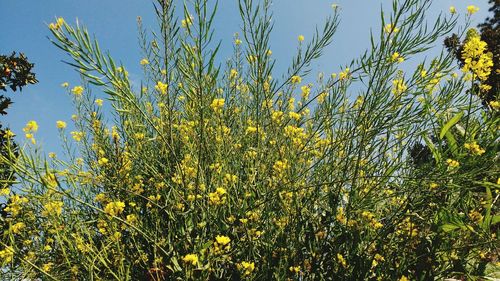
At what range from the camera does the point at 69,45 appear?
137 centimetres

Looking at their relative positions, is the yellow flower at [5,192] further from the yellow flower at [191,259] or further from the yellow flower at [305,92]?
the yellow flower at [305,92]

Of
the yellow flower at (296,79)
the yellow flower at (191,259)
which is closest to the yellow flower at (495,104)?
the yellow flower at (296,79)

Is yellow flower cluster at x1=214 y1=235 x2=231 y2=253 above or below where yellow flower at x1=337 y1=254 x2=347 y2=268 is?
above

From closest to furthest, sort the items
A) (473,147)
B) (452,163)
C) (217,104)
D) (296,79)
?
(452,163), (473,147), (217,104), (296,79)

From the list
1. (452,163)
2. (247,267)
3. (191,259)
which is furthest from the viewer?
(452,163)

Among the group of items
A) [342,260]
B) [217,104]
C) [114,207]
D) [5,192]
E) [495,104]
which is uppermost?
[217,104]

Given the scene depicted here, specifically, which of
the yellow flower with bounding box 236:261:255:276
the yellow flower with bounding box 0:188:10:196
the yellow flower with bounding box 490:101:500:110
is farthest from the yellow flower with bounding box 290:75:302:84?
the yellow flower with bounding box 0:188:10:196

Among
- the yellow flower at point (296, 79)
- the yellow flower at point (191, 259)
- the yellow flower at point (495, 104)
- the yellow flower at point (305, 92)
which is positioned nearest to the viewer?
the yellow flower at point (191, 259)

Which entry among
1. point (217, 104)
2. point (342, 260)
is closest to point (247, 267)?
point (342, 260)

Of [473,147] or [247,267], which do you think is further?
[473,147]

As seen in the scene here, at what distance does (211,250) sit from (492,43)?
12.3 m

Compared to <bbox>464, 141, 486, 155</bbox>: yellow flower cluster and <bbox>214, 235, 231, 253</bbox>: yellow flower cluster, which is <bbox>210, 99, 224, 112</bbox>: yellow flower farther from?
<bbox>464, 141, 486, 155</bbox>: yellow flower cluster

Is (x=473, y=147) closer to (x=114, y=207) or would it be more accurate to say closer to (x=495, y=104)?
(x=495, y=104)

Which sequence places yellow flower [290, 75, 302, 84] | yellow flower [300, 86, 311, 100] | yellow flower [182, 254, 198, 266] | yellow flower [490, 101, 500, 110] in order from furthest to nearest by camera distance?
yellow flower [300, 86, 311, 100] < yellow flower [290, 75, 302, 84] < yellow flower [490, 101, 500, 110] < yellow flower [182, 254, 198, 266]
